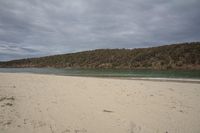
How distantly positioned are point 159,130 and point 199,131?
1065 mm

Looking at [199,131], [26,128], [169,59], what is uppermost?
[169,59]

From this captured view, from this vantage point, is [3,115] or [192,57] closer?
[3,115]

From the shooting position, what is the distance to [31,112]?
5258 mm

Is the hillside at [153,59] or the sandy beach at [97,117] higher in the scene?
the hillside at [153,59]

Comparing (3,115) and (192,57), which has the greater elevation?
(192,57)

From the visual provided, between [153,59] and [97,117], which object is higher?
[153,59]

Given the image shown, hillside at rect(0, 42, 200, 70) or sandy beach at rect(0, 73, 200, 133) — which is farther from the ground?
hillside at rect(0, 42, 200, 70)

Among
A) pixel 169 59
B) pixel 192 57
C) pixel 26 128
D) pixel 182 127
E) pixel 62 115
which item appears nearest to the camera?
pixel 26 128

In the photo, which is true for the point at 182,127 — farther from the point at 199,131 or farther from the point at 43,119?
the point at 43,119

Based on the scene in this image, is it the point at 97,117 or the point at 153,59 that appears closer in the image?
the point at 97,117

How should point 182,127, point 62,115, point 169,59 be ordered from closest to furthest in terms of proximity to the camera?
point 182,127 → point 62,115 → point 169,59

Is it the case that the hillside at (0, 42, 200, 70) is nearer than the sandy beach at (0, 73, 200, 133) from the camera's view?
No

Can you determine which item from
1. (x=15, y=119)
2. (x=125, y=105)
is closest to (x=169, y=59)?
(x=125, y=105)

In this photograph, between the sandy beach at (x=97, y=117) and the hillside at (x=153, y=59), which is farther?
the hillside at (x=153, y=59)
